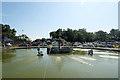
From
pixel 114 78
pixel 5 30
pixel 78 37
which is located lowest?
pixel 114 78

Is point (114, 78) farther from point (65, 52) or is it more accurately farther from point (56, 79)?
point (65, 52)

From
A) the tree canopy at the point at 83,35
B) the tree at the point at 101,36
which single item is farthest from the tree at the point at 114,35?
the tree at the point at 101,36

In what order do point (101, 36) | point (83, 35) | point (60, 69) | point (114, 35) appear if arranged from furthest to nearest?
point (114, 35) < point (101, 36) < point (83, 35) < point (60, 69)

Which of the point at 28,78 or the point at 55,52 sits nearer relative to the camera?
the point at 28,78

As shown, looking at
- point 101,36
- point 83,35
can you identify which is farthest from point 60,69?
point 101,36

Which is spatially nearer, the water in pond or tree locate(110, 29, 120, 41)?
the water in pond

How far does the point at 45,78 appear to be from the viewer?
5.86 m

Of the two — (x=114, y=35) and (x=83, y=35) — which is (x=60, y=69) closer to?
(x=83, y=35)

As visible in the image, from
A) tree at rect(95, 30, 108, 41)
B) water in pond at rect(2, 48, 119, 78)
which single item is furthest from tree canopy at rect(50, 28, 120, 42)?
water in pond at rect(2, 48, 119, 78)

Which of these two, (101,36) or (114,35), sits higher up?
(114,35)

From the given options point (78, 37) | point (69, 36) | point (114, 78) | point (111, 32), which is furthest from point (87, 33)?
point (114, 78)

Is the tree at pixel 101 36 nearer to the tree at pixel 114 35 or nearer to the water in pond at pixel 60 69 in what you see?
the tree at pixel 114 35

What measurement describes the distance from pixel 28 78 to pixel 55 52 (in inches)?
422

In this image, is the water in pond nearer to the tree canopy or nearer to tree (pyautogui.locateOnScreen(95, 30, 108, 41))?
the tree canopy
